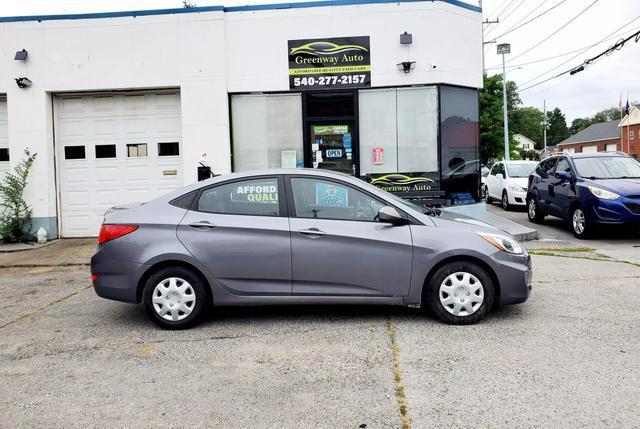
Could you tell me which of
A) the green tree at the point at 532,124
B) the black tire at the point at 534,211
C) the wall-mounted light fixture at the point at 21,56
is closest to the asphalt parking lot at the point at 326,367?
the wall-mounted light fixture at the point at 21,56

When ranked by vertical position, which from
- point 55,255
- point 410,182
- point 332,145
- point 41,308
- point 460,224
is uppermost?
point 332,145

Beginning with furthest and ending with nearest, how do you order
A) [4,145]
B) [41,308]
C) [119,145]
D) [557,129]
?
[557,129] → [4,145] → [119,145] → [41,308]

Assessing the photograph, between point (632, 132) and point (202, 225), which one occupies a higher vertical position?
point (632, 132)

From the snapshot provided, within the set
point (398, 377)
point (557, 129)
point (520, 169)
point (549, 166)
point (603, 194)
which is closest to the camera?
point (398, 377)

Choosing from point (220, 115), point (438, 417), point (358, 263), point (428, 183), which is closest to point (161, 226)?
point (358, 263)

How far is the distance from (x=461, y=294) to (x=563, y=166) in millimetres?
8091

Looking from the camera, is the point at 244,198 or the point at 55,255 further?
the point at 55,255

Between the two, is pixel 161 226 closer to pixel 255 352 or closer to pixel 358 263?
pixel 255 352

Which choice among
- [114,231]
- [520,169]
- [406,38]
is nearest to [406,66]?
[406,38]

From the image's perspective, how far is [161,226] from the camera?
200 inches

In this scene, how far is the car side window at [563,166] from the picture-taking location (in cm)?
1144

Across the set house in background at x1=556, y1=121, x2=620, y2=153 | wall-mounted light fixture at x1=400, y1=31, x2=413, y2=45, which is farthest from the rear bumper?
house in background at x1=556, y1=121, x2=620, y2=153

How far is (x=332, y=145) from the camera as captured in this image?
11.0 meters

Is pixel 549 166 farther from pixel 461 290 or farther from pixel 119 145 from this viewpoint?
pixel 119 145
